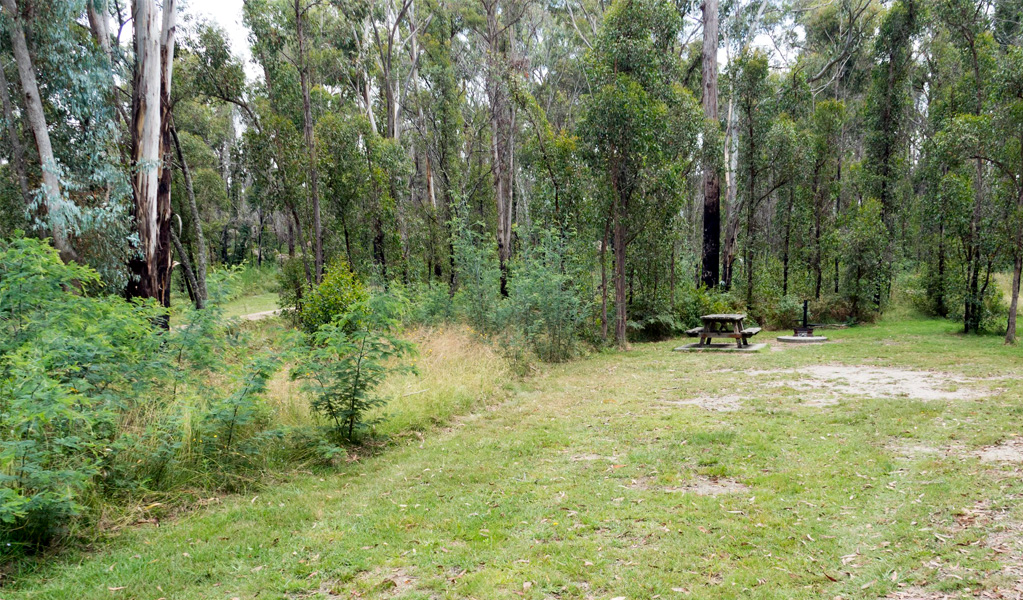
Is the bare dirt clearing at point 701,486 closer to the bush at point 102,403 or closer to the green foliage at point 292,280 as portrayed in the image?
the bush at point 102,403

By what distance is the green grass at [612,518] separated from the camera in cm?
307

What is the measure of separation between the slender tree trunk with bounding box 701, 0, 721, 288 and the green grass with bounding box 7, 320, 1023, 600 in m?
11.5

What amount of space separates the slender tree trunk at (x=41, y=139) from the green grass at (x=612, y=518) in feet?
24.2

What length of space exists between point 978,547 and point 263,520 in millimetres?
4735

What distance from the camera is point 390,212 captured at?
17.5 metres

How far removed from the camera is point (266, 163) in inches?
726

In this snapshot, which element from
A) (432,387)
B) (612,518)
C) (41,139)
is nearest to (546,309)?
(432,387)

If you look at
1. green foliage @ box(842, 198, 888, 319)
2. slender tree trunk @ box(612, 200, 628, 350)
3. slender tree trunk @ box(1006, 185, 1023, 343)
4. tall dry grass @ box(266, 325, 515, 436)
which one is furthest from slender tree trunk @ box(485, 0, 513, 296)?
slender tree trunk @ box(1006, 185, 1023, 343)

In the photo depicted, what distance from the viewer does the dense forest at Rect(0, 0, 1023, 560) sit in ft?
15.1

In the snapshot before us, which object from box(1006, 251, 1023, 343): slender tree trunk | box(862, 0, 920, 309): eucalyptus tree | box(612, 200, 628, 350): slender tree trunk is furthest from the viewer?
box(862, 0, 920, 309): eucalyptus tree

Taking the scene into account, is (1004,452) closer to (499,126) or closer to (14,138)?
(14,138)

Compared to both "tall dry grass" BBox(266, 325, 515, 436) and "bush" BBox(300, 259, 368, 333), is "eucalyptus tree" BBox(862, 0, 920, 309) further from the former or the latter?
"bush" BBox(300, 259, 368, 333)

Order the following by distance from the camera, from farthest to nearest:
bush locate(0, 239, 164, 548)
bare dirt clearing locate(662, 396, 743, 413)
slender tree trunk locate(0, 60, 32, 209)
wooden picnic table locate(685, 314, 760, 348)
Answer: wooden picnic table locate(685, 314, 760, 348) → slender tree trunk locate(0, 60, 32, 209) → bare dirt clearing locate(662, 396, 743, 413) → bush locate(0, 239, 164, 548)

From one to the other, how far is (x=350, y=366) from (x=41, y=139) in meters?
8.18
